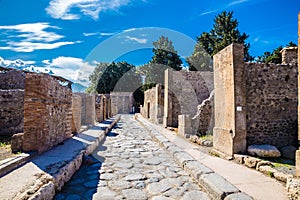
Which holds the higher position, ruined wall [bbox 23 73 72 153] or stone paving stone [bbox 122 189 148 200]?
ruined wall [bbox 23 73 72 153]

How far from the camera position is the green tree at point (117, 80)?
43.0 metres

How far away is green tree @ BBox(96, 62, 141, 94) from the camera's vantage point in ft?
141

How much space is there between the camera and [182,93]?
14242mm

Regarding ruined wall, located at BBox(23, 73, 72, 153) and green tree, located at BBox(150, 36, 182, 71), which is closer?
ruined wall, located at BBox(23, 73, 72, 153)

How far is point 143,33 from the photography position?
48.0ft

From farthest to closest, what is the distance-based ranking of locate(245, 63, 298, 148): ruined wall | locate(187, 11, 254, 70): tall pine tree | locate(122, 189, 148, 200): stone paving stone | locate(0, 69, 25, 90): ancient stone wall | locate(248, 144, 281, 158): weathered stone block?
locate(187, 11, 254, 70): tall pine tree, locate(0, 69, 25, 90): ancient stone wall, locate(245, 63, 298, 148): ruined wall, locate(248, 144, 281, 158): weathered stone block, locate(122, 189, 148, 200): stone paving stone

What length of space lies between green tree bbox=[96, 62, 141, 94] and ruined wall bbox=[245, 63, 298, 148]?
119ft

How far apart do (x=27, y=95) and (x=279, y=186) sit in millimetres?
5549

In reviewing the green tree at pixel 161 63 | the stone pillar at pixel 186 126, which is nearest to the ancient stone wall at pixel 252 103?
the stone pillar at pixel 186 126

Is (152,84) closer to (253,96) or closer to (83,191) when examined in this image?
(253,96)

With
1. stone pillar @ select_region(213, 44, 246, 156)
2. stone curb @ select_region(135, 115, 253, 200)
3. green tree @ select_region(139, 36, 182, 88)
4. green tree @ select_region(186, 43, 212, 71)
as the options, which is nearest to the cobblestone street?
stone curb @ select_region(135, 115, 253, 200)

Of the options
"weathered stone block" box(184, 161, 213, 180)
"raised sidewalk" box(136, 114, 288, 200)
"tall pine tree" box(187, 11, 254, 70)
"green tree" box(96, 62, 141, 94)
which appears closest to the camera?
"raised sidewalk" box(136, 114, 288, 200)

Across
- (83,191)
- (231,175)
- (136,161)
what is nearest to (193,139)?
(136,161)

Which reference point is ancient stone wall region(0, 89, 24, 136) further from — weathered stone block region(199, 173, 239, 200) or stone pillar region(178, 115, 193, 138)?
weathered stone block region(199, 173, 239, 200)
